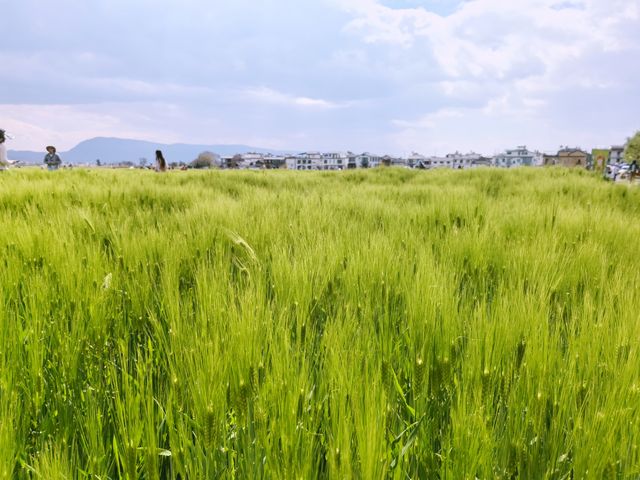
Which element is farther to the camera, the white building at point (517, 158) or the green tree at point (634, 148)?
the white building at point (517, 158)

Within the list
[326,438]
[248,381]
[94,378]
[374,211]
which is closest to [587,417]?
[326,438]

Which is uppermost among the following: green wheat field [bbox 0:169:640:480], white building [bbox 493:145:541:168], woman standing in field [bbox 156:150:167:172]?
white building [bbox 493:145:541:168]

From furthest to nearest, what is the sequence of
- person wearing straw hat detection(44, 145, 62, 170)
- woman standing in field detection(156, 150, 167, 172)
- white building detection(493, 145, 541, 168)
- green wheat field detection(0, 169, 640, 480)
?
white building detection(493, 145, 541, 168), woman standing in field detection(156, 150, 167, 172), person wearing straw hat detection(44, 145, 62, 170), green wheat field detection(0, 169, 640, 480)

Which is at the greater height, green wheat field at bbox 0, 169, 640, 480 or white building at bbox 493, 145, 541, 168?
white building at bbox 493, 145, 541, 168

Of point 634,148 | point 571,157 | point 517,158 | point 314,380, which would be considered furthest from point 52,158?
point 517,158

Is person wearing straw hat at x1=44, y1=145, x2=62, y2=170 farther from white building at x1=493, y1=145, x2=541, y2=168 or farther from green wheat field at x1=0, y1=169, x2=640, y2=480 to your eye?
white building at x1=493, y1=145, x2=541, y2=168

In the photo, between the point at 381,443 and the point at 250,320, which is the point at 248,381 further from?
the point at 381,443

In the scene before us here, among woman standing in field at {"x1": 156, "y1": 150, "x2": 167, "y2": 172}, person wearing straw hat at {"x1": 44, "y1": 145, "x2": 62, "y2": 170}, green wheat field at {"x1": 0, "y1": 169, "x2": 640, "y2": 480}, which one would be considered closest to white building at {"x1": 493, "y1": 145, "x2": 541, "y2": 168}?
woman standing in field at {"x1": 156, "y1": 150, "x2": 167, "y2": 172}

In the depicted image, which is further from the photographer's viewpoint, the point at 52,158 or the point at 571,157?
the point at 571,157

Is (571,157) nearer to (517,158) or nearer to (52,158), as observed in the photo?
(517,158)

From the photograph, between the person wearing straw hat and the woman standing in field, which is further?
the woman standing in field

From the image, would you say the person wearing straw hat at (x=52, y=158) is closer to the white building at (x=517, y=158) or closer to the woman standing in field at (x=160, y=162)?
the woman standing in field at (x=160, y=162)

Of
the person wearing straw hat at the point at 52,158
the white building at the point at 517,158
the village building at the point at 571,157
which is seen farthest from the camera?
the white building at the point at 517,158

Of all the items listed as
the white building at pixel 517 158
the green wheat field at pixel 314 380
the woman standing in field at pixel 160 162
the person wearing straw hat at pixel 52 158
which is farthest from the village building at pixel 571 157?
the green wheat field at pixel 314 380
